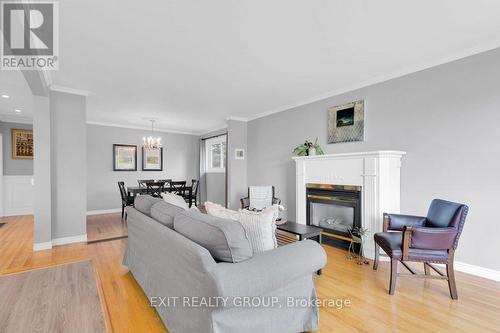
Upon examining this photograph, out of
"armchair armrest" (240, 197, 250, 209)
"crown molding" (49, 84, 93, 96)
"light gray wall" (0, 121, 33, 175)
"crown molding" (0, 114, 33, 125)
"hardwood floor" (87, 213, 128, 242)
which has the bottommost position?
"hardwood floor" (87, 213, 128, 242)

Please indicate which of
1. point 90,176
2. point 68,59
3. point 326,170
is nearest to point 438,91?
point 326,170

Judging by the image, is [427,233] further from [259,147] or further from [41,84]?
[41,84]

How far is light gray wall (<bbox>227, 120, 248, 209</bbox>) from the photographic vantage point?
225 inches

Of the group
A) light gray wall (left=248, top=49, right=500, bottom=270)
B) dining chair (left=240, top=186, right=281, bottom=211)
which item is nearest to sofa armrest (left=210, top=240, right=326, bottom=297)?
light gray wall (left=248, top=49, right=500, bottom=270)

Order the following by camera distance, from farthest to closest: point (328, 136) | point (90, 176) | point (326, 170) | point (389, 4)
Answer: point (90, 176)
point (328, 136)
point (326, 170)
point (389, 4)

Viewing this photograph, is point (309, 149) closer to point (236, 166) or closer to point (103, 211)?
point (236, 166)

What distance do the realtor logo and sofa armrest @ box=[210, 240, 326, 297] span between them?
7.98 feet

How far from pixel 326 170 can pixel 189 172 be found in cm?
534

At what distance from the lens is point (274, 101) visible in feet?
15.4

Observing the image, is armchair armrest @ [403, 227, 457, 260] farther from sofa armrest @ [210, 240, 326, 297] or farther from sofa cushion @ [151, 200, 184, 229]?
sofa cushion @ [151, 200, 184, 229]

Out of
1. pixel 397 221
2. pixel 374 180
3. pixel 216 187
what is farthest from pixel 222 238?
pixel 216 187

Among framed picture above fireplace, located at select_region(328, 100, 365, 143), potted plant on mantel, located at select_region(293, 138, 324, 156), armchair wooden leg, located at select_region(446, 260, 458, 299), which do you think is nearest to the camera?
armchair wooden leg, located at select_region(446, 260, 458, 299)

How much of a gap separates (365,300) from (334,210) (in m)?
1.91

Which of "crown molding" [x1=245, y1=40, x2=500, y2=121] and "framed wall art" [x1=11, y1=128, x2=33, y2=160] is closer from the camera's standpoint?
"crown molding" [x1=245, y1=40, x2=500, y2=121]
